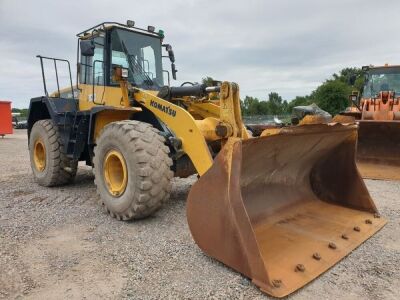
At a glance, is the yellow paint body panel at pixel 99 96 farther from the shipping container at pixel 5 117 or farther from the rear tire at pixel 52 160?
the shipping container at pixel 5 117

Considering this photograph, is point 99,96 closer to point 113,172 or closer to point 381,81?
point 113,172

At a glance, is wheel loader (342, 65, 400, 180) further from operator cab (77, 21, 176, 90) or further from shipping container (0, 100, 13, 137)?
shipping container (0, 100, 13, 137)

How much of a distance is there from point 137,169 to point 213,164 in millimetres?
1248

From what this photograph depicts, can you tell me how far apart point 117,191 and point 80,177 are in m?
3.32

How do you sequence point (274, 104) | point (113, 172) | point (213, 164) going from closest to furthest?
point (213, 164) < point (113, 172) < point (274, 104)

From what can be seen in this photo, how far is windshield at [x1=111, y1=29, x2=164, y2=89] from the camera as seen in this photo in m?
5.47

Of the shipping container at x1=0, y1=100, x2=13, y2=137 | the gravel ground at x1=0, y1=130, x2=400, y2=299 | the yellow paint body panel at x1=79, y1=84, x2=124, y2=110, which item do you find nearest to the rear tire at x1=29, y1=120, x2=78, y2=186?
the yellow paint body panel at x1=79, y1=84, x2=124, y2=110

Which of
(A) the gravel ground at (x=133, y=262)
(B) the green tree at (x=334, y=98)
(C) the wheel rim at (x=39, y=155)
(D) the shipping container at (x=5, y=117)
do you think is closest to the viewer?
(A) the gravel ground at (x=133, y=262)

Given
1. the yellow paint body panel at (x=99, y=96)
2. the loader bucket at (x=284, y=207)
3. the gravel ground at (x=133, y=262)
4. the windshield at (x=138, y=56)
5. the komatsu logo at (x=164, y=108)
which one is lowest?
the gravel ground at (x=133, y=262)

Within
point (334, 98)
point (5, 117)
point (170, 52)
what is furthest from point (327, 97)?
point (170, 52)

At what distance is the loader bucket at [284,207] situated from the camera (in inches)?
114

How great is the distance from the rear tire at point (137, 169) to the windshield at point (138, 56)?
4.21ft

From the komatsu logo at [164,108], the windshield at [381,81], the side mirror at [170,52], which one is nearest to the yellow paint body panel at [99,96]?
the komatsu logo at [164,108]

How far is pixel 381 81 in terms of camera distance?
10102 millimetres
